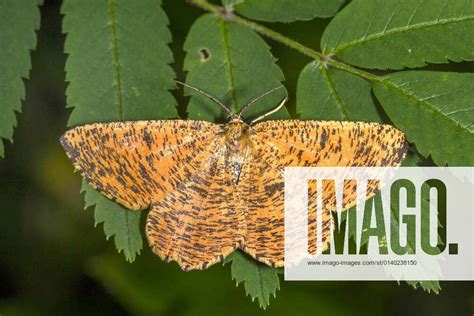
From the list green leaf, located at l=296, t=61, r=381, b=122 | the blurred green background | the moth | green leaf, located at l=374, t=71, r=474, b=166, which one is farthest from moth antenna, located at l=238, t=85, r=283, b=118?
the blurred green background

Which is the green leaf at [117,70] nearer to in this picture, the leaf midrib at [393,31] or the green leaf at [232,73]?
the green leaf at [232,73]

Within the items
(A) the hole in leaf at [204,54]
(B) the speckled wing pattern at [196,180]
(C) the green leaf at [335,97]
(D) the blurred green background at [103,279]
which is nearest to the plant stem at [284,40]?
(C) the green leaf at [335,97]

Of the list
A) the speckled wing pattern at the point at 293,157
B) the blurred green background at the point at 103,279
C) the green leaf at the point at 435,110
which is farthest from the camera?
the blurred green background at the point at 103,279

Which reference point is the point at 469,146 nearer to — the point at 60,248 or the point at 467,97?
the point at 467,97

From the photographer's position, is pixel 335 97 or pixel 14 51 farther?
pixel 14 51

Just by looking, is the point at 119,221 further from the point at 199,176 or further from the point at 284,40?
the point at 284,40

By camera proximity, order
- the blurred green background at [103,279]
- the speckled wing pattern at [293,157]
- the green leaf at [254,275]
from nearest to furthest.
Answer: the speckled wing pattern at [293,157] < the green leaf at [254,275] < the blurred green background at [103,279]

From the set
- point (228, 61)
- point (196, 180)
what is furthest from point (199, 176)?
point (228, 61)
